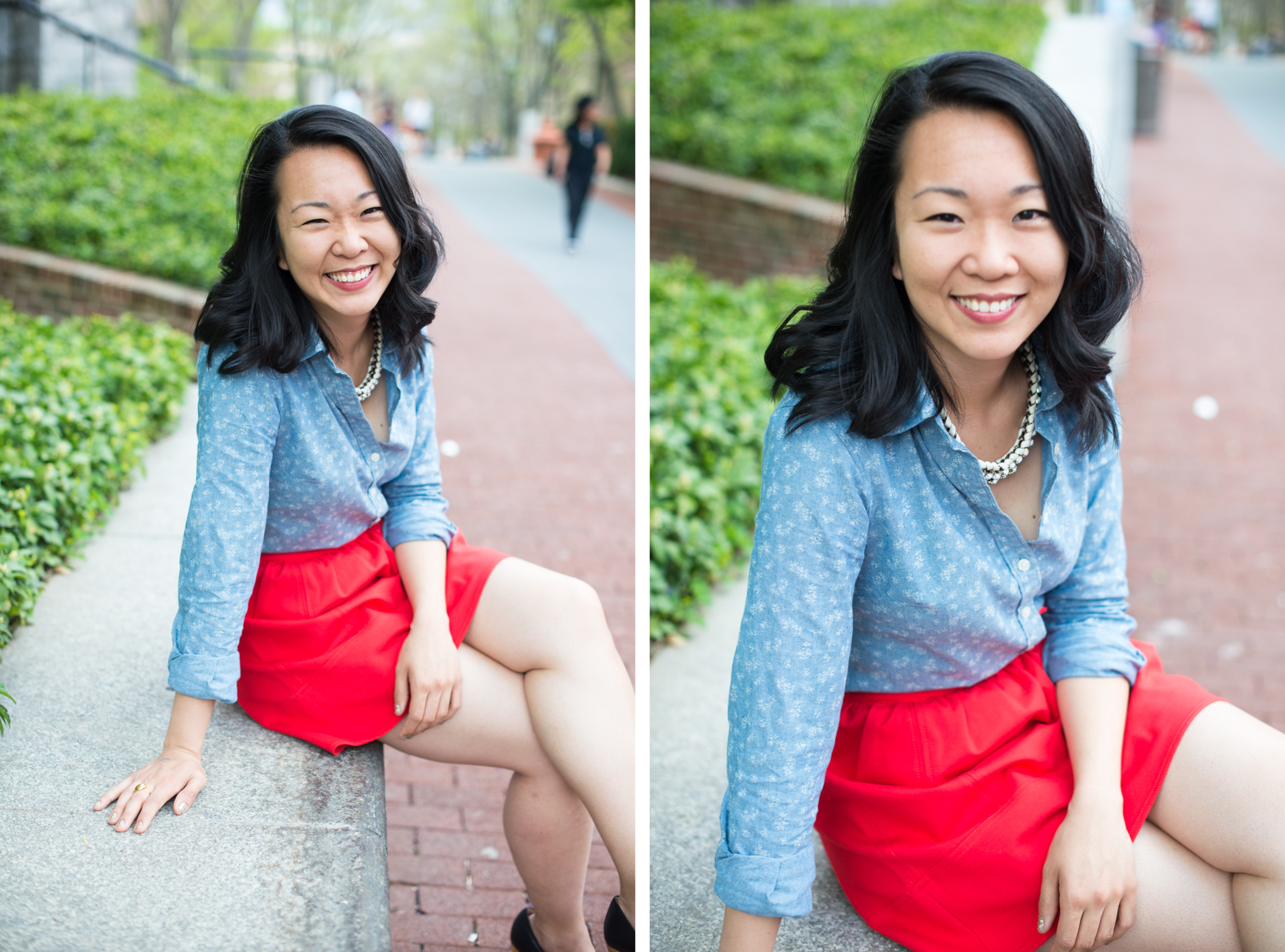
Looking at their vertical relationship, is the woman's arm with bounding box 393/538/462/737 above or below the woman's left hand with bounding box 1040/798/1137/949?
above

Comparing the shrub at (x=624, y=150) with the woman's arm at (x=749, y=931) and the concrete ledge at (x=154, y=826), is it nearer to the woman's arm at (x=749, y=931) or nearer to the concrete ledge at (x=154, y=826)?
the concrete ledge at (x=154, y=826)

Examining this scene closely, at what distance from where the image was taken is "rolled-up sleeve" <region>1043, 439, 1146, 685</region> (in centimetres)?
192

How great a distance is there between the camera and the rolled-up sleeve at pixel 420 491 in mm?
2242

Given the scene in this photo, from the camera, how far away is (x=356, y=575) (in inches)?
85.1

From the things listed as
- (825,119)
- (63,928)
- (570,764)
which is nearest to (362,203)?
(570,764)

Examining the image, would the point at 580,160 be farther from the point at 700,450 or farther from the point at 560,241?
the point at 700,450

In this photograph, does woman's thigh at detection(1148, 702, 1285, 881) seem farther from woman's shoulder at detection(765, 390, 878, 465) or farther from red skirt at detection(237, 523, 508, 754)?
red skirt at detection(237, 523, 508, 754)

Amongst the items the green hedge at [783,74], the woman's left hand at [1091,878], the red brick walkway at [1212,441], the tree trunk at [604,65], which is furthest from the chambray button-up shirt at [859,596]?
the tree trunk at [604,65]

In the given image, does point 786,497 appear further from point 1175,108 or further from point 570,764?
point 1175,108

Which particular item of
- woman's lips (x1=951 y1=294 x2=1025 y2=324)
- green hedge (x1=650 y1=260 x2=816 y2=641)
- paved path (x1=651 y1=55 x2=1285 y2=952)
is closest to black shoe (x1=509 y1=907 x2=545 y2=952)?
paved path (x1=651 y1=55 x2=1285 y2=952)

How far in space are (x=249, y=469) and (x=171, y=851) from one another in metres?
0.62

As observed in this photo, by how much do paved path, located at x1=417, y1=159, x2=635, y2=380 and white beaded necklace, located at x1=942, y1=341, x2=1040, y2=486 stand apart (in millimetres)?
4776

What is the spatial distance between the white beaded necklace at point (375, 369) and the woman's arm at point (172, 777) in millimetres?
614

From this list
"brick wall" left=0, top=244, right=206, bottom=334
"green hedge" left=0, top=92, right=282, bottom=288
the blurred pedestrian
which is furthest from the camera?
the blurred pedestrian
